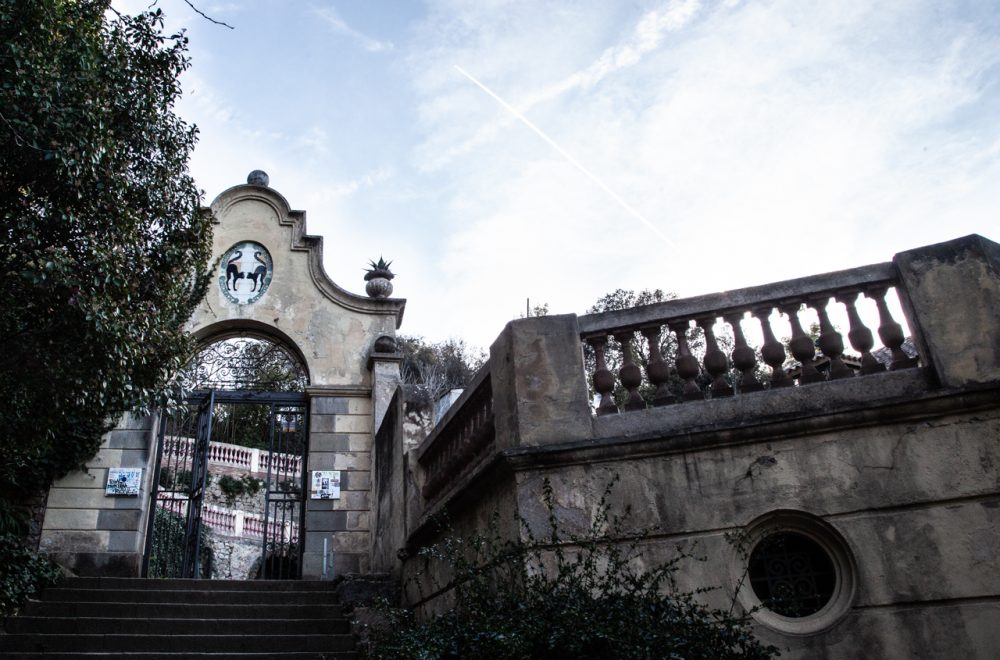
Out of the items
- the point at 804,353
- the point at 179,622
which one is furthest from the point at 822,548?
the point at 179,622

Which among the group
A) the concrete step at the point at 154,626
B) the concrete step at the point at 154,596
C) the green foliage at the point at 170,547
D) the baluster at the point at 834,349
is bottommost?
the concrete step at the point at 154,626

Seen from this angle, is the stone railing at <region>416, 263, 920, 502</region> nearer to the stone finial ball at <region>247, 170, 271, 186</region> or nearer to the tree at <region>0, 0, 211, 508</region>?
the tree at <region>0, 0, 211, 508</region>

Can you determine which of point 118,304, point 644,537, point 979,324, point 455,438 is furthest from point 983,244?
point 118,304

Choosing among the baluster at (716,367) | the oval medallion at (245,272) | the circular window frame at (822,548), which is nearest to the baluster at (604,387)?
the baluster at (716,367)

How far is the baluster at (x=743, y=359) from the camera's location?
15.6ft

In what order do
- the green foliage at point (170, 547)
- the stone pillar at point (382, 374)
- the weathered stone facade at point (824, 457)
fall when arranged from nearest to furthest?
the weathered stone facade at point (824, 457) → the stone pillar at point (382, 374) → the green foliage at point (170, 547)

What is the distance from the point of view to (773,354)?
4730mm

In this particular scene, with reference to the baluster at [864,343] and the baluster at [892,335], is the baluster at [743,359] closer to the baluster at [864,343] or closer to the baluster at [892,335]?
the baluster at [864,343]

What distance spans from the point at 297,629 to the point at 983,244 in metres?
6.78

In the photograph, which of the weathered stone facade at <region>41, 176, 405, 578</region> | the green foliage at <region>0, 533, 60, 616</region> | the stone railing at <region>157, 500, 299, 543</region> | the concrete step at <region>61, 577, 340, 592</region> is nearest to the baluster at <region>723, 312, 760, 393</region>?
the concrete step at <region>61, 577, 340, 592</region>

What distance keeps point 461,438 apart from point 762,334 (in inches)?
108

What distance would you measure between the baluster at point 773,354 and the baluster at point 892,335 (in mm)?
602

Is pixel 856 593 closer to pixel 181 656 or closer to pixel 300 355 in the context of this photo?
pixel 181 656

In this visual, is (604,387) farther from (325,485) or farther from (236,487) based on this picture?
(236,487)
